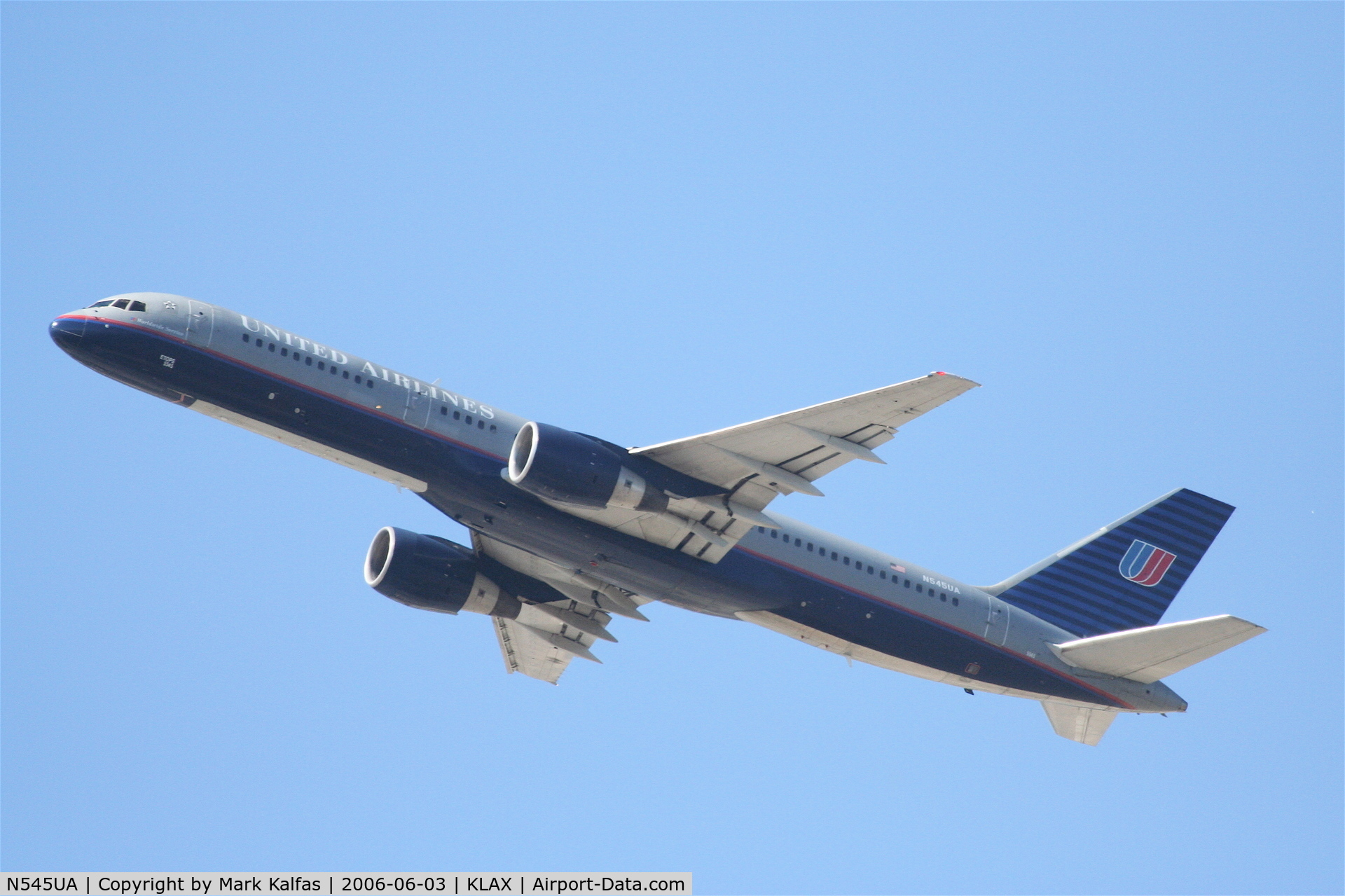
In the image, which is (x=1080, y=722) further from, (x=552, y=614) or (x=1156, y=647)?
(x=552, y=614)

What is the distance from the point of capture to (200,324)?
3148cm

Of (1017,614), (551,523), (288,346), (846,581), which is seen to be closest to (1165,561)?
(1017,614)

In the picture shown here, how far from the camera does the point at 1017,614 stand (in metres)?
37.8

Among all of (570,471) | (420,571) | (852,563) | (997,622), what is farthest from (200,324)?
(997,622)

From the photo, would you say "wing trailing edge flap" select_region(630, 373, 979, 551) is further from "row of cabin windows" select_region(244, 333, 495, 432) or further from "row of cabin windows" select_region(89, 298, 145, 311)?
"row of cabin windows" select_region(89, 298, 145, 311)

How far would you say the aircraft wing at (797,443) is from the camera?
94.2ft

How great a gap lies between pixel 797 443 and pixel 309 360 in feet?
38.5

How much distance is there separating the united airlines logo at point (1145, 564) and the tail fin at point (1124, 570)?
0.8 inches

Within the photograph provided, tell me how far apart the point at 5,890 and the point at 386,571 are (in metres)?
12.2

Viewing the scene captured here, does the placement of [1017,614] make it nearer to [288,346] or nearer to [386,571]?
[386,571]

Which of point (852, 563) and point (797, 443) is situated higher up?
point (797, 443)

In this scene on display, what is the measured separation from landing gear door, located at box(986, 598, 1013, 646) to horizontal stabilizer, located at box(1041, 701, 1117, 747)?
112 inches

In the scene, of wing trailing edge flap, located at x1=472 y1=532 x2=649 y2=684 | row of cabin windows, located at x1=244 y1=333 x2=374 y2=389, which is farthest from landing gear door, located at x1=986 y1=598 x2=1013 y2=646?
row of cabin windows, located at x1=244 y1=333 x2=374 y2=389

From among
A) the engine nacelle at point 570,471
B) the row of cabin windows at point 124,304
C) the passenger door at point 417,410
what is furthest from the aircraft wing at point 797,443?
the row of cabin windows at point 124,304
